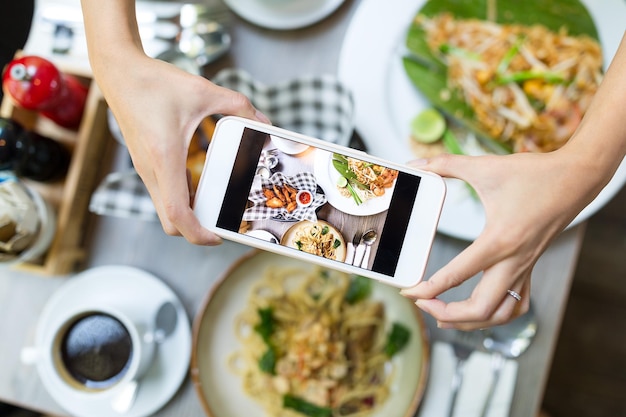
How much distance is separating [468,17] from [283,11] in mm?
443

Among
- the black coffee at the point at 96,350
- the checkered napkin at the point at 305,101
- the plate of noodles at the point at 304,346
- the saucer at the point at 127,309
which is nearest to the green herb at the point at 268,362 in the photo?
the plate of noodles at the point at 304,346

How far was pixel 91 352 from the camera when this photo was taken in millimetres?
1017

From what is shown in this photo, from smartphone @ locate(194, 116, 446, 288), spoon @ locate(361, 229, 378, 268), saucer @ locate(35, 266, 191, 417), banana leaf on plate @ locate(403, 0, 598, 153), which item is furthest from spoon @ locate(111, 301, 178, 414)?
banana leaf on plate @ locate(403, 0, 598, 153)

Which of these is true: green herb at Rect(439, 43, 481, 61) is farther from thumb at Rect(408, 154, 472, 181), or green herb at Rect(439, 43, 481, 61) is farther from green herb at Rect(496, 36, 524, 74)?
thumb at Rect(408, 154, 472, 181)

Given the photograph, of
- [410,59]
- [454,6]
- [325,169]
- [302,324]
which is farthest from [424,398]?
[454,6]

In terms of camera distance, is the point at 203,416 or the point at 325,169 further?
the point at 203,416

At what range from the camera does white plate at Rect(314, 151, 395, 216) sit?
2.52 feet

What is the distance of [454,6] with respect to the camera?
3.84ft

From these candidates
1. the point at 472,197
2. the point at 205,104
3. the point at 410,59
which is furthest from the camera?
the point at 410,59

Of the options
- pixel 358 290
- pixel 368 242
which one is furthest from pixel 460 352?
pixel 368 242

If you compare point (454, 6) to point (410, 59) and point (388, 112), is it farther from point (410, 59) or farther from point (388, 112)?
point (388, 112)

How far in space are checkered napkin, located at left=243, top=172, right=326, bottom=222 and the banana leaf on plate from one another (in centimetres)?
52

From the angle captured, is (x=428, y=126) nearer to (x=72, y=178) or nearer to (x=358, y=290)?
(x=358, y=290)

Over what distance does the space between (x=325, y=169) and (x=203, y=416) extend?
2.22 feet
